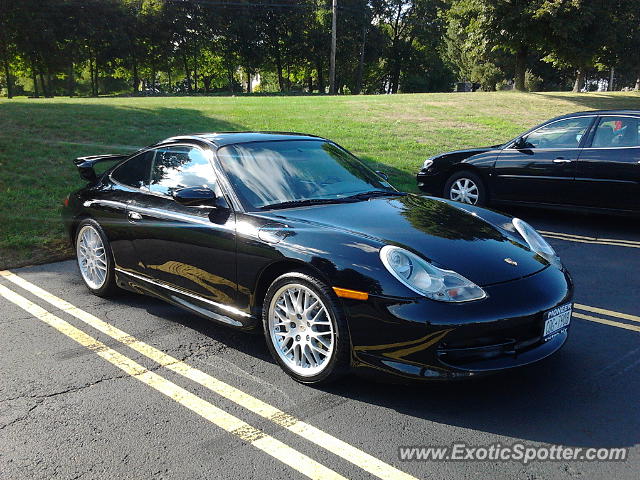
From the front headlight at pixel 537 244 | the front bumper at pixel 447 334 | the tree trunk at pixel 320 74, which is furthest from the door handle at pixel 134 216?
the tree trunk at pixel 320 74

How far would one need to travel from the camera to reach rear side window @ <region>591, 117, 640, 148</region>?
759 cm

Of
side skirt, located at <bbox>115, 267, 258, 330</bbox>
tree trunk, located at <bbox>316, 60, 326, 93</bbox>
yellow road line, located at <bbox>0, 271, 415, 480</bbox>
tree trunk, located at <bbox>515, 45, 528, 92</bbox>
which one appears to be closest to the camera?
yellow road line, located at <bbox>0, 271, 415, 480</bbox>

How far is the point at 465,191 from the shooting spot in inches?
355

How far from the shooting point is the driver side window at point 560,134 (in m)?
8.04

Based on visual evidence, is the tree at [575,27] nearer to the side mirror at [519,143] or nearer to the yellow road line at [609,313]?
the side mirror at [519,143]

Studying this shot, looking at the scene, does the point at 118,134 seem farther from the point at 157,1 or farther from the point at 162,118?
the point at 157,1

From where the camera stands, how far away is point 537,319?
10.7 feet

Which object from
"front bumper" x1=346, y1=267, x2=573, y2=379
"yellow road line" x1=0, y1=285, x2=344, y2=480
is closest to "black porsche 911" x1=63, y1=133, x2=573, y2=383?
"front bumper" x1=346, y1=267, x2=573, y2=379

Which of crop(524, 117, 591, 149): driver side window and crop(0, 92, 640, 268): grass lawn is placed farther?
crop(524, 117, 591, 149): driver side window

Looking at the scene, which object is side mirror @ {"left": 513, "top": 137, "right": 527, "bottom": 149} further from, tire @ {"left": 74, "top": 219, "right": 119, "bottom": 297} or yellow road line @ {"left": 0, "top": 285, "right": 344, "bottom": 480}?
yellow road line @ {"left": 0, "top": 285, "right": 344, "bottom": 480}

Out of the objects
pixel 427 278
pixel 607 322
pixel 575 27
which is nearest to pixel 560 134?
pixel 607 322

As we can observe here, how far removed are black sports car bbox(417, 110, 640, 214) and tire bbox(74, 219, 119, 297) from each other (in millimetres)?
5624

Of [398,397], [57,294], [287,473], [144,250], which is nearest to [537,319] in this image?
[398,397]

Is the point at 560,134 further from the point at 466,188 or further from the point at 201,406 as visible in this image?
the point at 201,406
